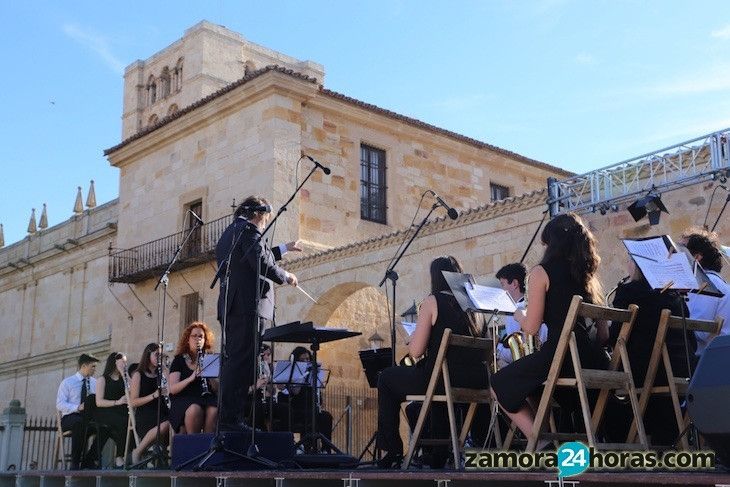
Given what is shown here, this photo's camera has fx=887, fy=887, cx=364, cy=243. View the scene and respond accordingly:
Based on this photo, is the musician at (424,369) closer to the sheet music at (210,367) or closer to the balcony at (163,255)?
the sheet music at (210,367)

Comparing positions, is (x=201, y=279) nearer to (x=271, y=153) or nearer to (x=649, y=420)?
(x=271, y=153)

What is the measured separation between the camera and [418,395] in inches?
212

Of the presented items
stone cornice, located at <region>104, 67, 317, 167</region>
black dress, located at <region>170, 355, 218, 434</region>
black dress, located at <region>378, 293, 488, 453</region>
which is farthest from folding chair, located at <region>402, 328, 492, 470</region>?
stone cornice, located at <region>104, 67, 317, 167</region>

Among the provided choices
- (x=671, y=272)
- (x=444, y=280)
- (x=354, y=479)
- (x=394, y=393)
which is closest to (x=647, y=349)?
(x=671, y=272)

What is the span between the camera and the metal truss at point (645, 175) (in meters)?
10.4

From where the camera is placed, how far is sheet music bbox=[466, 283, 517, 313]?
5.39 m

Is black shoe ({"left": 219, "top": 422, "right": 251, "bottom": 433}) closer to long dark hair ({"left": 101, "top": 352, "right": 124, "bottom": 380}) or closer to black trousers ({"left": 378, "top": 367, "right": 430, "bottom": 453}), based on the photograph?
black trousers ({"left": 378, "top": 367, "right": 430, "bottom": 453})

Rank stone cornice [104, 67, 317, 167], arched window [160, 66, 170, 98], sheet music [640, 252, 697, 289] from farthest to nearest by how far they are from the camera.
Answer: arched window [160, 66, 170, 98] < stone cornice [104, 67, 317, 167] < sheet music [640, 252, 697, 289]

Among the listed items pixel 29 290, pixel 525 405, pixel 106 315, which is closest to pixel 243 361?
pixel 525 405

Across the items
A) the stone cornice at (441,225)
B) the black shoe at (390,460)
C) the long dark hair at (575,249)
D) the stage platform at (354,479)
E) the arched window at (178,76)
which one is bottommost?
the stage platform at (354,479)

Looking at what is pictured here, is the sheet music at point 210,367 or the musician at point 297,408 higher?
the sheet music at point 210,367

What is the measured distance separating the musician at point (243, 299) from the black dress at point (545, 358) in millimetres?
1793

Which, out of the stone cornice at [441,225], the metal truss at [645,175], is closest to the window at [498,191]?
the stone cornice at [441,225]

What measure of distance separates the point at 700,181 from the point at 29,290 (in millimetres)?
22627
